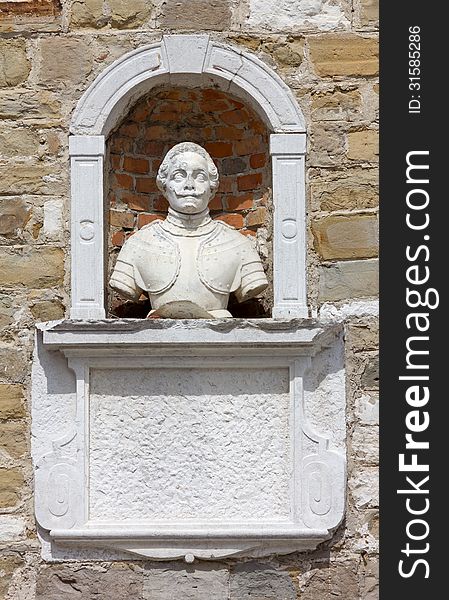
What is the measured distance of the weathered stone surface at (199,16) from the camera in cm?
576

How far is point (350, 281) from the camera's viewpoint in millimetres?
5645

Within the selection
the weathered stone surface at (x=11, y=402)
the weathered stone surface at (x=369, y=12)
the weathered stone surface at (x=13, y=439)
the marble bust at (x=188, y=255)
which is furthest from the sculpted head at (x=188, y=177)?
the weathered stone surface at (x=13, y=439)

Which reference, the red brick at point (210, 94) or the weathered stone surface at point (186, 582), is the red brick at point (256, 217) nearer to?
the red brick at point (210, 94)

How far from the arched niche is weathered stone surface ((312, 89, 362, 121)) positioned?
8 cm

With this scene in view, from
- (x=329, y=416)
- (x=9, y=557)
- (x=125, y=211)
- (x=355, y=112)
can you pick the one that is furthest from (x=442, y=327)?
(x=9, y=557)

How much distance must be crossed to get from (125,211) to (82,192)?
0.37 meters

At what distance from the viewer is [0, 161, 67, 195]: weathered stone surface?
568 centimetres

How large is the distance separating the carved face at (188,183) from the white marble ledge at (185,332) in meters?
0.49

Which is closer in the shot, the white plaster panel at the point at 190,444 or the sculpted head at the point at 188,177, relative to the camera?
the white plaster panel at the point at 190,444

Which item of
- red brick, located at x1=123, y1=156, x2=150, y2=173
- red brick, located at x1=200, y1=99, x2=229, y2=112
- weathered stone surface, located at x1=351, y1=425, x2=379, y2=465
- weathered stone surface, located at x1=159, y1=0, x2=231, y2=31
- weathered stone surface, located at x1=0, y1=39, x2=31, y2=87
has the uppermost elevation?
weathered stone surface, located at x1=159, y1=0, x2=231, y2=31

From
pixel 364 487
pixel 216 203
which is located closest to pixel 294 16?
pixel 216 203

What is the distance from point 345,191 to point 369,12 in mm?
682

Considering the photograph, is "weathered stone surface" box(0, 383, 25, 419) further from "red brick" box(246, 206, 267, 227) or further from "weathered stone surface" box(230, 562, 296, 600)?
"red brick" box(246, 206, 267, 227)

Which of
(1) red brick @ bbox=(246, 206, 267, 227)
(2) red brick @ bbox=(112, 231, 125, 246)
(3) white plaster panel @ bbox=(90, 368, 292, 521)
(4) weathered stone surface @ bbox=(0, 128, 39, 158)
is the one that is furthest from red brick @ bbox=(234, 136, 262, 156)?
(3) white plaster panel @ bbox=(90, 368, 292, 521)
